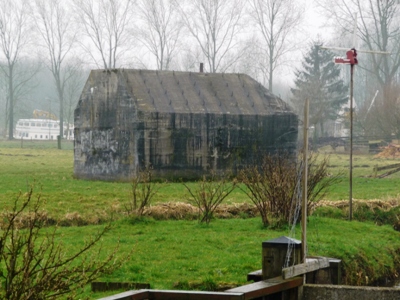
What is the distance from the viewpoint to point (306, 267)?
9.68 metres

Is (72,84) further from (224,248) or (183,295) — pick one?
(183,295)

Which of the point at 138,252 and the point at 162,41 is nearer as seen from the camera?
the point at 138,252

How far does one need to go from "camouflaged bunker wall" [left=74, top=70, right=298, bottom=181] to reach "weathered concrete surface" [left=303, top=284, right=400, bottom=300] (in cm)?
1861

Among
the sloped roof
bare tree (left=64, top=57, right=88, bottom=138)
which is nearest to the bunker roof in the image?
the sloped roof

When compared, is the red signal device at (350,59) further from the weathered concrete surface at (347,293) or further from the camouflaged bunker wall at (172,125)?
the camouflaged bunker wall at (172,125)

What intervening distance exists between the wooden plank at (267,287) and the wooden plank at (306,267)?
0.34ft

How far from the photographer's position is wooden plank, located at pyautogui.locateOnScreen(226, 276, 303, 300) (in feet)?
29.2

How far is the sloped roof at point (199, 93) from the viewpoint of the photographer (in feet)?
95.2

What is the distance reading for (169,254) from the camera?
13492mm

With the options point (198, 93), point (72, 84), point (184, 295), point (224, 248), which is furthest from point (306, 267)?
point (72, 84)

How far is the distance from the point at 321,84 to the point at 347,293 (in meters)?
55.5

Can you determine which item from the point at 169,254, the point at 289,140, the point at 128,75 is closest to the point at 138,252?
the point at 169,254

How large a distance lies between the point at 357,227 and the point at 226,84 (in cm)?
1452

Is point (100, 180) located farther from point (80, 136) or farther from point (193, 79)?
point (193, 79)
